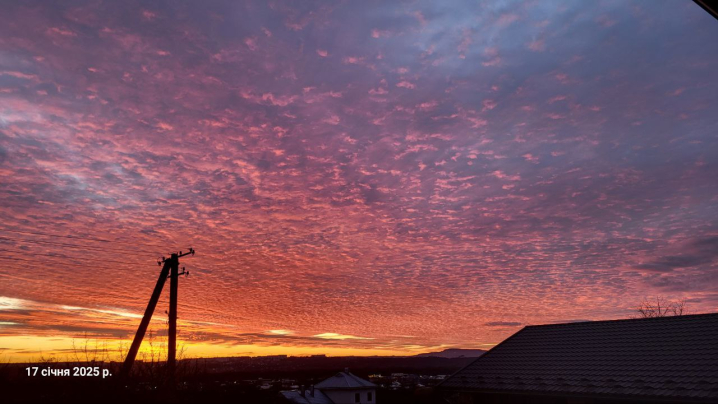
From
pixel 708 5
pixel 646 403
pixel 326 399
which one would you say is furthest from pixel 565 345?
pixel 326 399

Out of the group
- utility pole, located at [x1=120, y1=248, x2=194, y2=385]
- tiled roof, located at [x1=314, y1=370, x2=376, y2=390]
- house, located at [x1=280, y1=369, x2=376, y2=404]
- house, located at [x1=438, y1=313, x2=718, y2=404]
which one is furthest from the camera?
tiled roof, located at [x1=314, y1=370, x2=376, y2=390]

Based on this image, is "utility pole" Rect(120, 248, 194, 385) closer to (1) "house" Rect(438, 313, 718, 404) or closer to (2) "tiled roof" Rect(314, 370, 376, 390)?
(1) "house" Rect(438, 313, 718, 404)

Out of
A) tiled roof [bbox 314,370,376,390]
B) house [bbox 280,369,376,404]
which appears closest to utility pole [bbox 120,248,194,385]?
house [bbox 280,369,376,404]

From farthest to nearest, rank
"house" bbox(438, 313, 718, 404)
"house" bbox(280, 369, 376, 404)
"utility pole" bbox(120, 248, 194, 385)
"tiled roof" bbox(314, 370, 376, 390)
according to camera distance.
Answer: "tiled roof" bbox(314, 370, 376, 390)
"house" bbox(280, 369, 376, 404)
"utility pole" bbox(120, 248, 194, 385)
"house" bbox(438, 313, 718, 404)

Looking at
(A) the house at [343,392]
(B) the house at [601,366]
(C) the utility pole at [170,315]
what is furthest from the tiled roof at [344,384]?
(C) the utility pole at [170,315]

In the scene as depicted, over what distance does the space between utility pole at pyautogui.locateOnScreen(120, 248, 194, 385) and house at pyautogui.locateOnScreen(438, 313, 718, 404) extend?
14632 millimetres

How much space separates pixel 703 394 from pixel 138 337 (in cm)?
2329

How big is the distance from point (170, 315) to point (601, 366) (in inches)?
→ 837

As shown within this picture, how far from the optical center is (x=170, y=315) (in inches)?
904

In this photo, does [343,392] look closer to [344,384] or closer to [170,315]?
[344,384]

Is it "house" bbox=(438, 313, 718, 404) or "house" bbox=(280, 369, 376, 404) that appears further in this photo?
"house" bbox=(280, 369, 376, 404)

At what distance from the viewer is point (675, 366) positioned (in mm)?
18484

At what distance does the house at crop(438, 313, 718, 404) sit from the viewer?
1761cm

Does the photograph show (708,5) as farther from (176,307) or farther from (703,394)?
(176,307)
